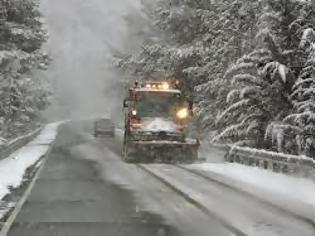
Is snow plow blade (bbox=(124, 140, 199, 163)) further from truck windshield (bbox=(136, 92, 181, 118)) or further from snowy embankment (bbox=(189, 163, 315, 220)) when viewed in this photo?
snowy embankment (bbox=(189, 163, 315, 220))

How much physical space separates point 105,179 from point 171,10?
902 inches

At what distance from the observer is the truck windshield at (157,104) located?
2705cm

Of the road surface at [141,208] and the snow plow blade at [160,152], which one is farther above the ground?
the snow plow blade at [160,152]

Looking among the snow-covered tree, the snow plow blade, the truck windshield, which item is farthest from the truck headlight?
the snow-covered tree

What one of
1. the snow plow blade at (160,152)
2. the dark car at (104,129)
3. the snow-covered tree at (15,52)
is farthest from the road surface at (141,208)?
the dark car at (104,129)

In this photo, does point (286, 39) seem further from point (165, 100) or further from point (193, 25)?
point (193, 25)

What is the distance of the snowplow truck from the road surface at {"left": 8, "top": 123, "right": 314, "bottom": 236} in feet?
20.0

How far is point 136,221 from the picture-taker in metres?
11.6

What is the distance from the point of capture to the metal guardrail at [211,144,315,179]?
17.9m

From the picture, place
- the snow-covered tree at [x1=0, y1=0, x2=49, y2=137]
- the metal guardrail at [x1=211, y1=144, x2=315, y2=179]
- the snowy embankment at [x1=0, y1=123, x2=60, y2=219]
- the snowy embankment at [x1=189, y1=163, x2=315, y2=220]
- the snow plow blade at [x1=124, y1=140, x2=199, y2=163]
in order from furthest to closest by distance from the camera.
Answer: the snow-covered tree at [x1=0, y1=0, x2=49, y2=137], the snow plow blade at [x1=124, y1=140, x2=199, y2=163], the metal guardrail at [x1=211, y1=144, x2=315, y2=179], the snowy embankment at [x1=0, y1=123, x2=60, y2=219], the snowy embankment at [x1=189, y1=163, x2=315, y2=220]

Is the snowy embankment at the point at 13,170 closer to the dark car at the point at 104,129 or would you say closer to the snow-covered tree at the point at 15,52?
the snow-covered tree at the point at 15,52

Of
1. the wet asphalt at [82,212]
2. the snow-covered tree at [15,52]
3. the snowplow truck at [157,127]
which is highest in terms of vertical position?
the snow-covered tree at [15,52]

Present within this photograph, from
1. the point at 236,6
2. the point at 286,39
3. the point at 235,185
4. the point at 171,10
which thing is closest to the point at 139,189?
the point at 235,185

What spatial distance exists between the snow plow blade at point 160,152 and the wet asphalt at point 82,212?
6.90 metres
